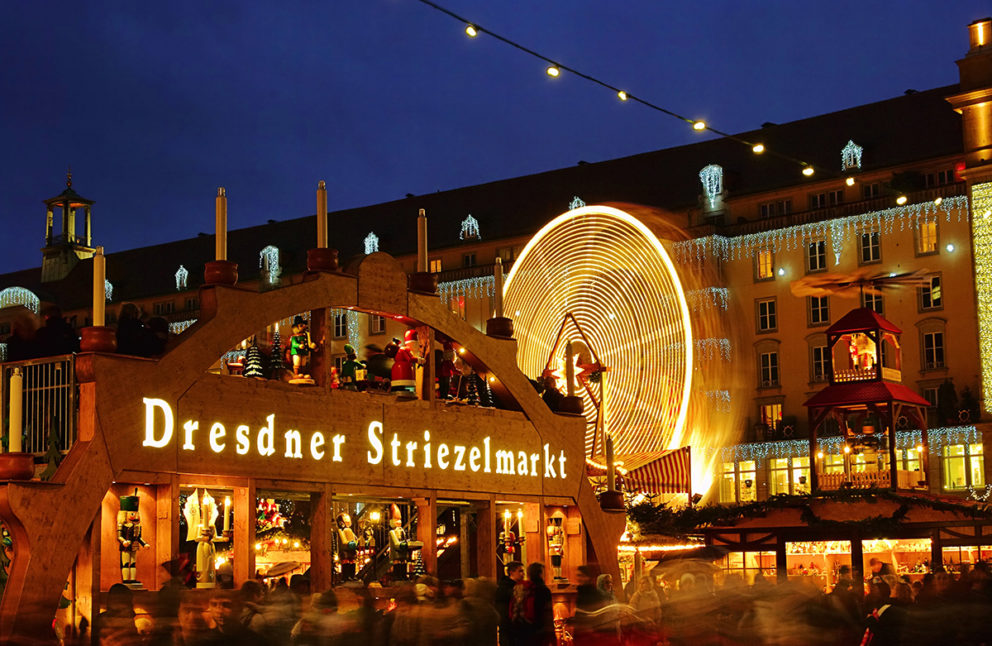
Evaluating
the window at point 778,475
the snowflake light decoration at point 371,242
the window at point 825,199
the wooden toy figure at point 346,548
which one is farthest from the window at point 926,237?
the wooden toy figure at point 346,548

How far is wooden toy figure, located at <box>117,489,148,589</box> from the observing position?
14820 millimetres

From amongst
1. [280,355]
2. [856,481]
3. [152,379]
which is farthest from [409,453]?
[856,481]

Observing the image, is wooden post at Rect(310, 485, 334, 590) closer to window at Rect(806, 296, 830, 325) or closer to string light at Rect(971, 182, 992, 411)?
string light at Rect(971, 182, 992, 411)

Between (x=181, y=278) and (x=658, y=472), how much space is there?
57.5 m

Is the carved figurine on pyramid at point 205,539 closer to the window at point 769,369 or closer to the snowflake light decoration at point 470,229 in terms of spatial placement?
the window at point 769,369

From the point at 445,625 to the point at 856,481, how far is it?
76.8 feet

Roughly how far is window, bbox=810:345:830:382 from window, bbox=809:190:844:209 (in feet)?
21.5

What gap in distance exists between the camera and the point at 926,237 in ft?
213

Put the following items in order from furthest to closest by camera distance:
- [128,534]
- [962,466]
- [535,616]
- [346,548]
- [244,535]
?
[962,466], [346,548], [244,535], [128,534], [535,616]

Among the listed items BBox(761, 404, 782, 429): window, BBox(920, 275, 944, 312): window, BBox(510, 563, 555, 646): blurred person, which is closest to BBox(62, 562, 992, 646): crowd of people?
BBox(510, 563, 555, 646): blurred person

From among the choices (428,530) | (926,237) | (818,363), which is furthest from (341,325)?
(428,530)

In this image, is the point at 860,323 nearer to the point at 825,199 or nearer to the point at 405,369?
the point at 405,369

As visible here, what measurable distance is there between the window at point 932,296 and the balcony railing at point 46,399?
177 ft

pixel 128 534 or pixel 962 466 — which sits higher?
pixel 962 466
